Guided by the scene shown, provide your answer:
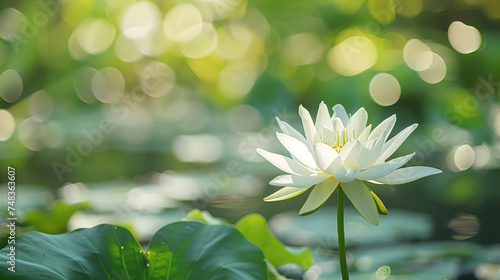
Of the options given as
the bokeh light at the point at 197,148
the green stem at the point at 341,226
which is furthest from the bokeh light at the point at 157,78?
the green stem at the point at 341,226

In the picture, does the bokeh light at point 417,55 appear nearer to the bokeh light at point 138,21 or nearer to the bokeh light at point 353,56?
the bokeh light at point 353,56

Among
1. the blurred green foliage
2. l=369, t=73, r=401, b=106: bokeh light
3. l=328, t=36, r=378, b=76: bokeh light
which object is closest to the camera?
the blurred green foliage

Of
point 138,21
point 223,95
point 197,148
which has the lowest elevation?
point 197,148

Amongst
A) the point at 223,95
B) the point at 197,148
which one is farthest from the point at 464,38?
the point at 197,148

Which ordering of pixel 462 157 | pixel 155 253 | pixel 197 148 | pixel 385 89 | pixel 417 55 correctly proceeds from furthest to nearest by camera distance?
pixel 417 55, pixel 385 89, pixel 197 148, pixel 462 157, pixel 155 253

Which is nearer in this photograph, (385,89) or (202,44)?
(385,89)

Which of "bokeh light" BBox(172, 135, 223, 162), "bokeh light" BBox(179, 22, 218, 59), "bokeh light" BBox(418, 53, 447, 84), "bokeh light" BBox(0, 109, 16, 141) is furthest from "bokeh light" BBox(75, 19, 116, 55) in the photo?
"bokeh light" BBox(418, 53, 447, 84)

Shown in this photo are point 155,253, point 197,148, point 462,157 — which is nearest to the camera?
point 155,253

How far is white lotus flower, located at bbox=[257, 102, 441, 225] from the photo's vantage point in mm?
503

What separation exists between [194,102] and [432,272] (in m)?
2.91

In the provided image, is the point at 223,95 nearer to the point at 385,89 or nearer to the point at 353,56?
the point at 353,56

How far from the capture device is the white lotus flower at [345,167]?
19.8 inches

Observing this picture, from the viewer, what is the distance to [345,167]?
506 millimetres

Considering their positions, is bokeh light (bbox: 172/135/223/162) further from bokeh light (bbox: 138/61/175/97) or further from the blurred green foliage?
bokeh light (bbox: 138/61/175/97)
